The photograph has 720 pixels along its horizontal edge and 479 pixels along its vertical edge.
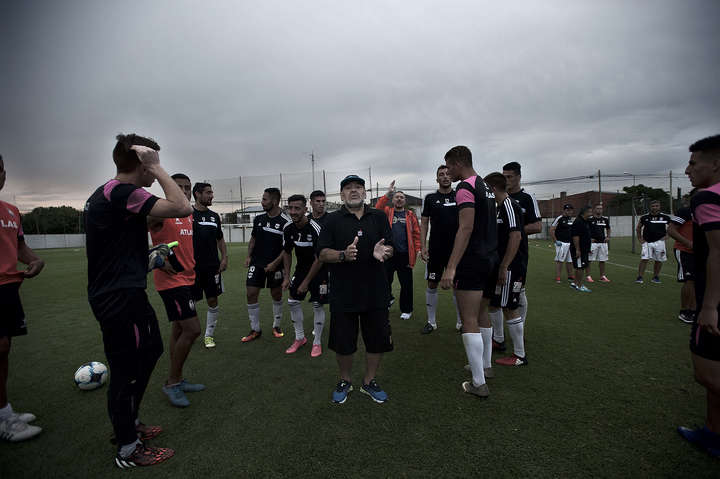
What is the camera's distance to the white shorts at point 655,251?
A: 28.6 ft

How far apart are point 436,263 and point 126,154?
4.04 meters

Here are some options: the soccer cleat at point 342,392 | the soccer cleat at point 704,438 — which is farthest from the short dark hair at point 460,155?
the soccer cleat at point 704,438

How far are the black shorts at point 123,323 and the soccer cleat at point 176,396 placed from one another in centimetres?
104

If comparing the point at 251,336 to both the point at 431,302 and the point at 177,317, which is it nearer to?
the point at 177,317

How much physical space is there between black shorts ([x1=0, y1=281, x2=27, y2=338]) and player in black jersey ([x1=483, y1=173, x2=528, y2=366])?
441 centimetres

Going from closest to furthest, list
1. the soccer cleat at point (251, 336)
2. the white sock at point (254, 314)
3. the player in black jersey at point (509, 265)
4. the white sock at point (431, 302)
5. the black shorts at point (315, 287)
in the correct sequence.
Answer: the player in black jersey at point (509, 265)
the black shorts at point (315, 287)
the soccer cleat at point (251, 336)
the white sock at point (254, 314)
the white sock at point (431, 302)

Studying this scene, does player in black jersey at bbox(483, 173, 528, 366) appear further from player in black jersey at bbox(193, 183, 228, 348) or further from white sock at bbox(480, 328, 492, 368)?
player in black jersey at bbox(193, 183, 228, 348)

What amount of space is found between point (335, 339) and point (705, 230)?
2.81 m

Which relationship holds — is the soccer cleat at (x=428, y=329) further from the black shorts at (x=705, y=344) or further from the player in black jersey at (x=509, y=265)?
the black shorts at (x=705, y=344)

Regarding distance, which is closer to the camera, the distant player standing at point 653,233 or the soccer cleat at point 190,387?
the soccer cleat at point 190,387

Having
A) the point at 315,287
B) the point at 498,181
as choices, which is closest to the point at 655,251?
the point at 498,181

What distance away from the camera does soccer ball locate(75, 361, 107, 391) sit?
3.39 m

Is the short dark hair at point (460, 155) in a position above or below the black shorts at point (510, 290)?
above

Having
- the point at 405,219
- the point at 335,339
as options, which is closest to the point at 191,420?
the point at 335,339
